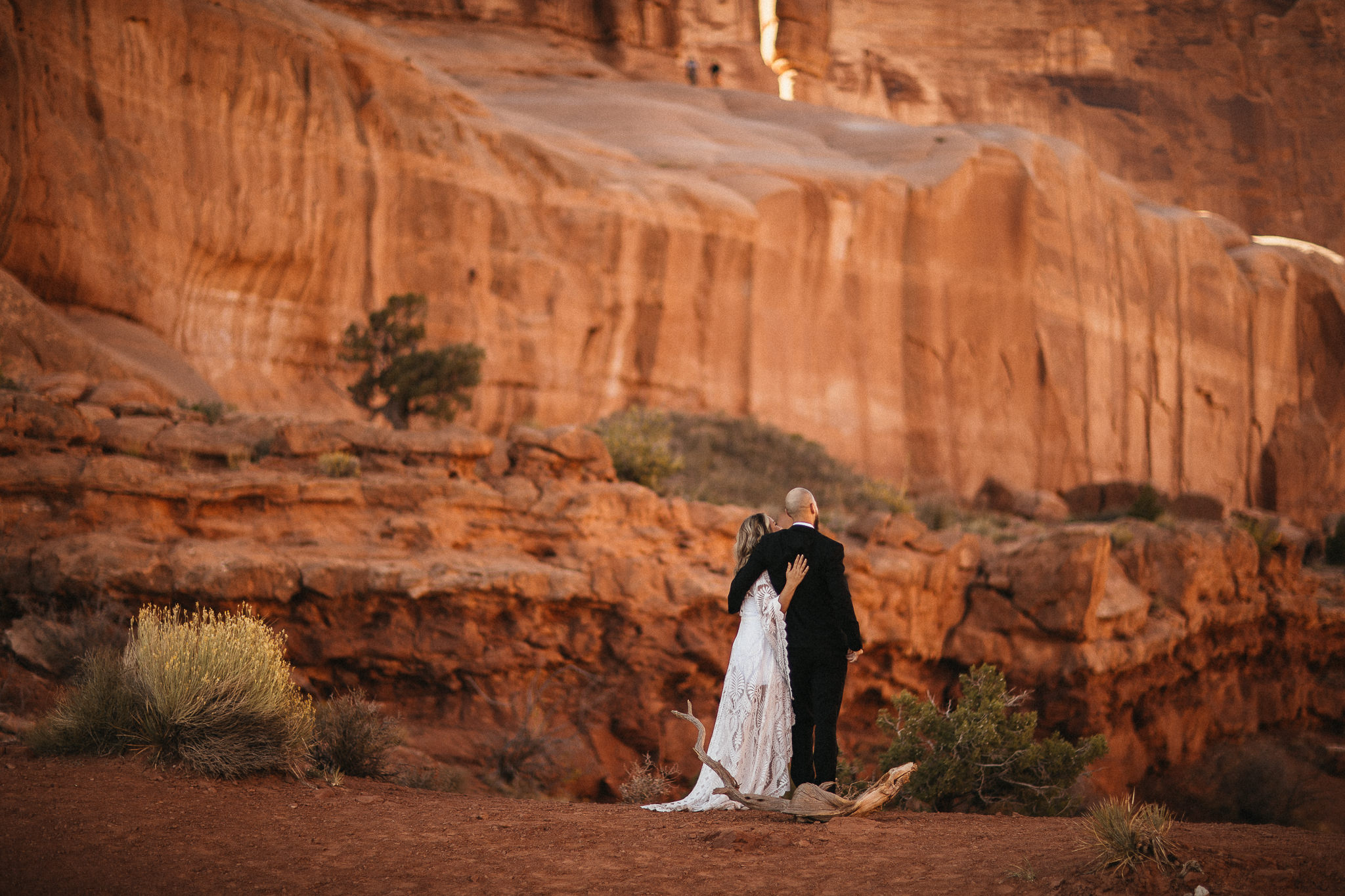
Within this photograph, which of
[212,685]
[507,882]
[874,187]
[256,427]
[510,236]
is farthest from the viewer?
[874,187]

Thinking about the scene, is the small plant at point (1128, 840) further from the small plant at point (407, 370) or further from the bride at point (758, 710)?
the small plant at point (407, 370)

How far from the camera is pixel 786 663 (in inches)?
264

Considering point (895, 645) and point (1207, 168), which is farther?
point (1207, 168)

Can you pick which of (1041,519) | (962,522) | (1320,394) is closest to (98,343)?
(962,522)

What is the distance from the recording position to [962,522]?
22.3 metres

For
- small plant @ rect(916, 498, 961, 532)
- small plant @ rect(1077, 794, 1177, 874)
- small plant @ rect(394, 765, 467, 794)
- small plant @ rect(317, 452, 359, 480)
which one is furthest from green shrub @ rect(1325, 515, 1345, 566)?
small plant @ rect(1077, 794, 1177, 874)

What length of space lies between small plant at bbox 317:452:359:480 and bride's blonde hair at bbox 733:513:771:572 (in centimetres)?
692

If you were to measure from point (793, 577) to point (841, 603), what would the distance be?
31 centimetres

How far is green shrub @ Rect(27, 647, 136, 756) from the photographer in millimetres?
7113

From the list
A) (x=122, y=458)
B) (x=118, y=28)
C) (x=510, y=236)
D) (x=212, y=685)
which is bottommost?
(x=212, y=685)

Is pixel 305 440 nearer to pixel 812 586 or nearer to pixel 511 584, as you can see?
pixel 511 584

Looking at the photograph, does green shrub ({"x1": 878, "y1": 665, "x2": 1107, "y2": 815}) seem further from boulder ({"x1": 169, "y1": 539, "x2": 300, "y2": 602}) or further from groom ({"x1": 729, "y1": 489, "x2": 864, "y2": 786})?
boulder ({"x1": 169, "y1": 539, "x2": 300, "y2": 602})

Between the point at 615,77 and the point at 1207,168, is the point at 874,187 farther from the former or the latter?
the point at 1207,168

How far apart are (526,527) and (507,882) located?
805cm
